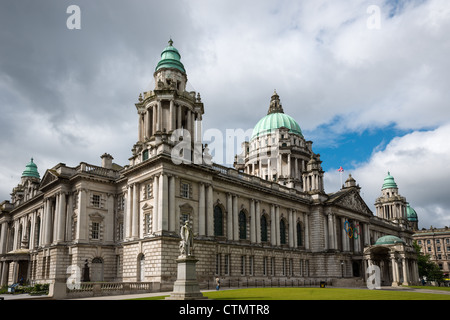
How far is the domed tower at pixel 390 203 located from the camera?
104 meters

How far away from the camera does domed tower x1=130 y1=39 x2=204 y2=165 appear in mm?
47250

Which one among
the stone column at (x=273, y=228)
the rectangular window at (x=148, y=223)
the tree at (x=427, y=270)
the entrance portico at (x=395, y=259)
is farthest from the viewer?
the tree at (x=427, y=270)

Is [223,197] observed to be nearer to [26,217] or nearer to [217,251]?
[217,251]

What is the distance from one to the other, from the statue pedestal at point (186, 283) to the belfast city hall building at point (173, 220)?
12653 millimetres

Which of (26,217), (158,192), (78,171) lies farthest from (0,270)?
(158,192)

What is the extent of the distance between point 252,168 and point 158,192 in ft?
156

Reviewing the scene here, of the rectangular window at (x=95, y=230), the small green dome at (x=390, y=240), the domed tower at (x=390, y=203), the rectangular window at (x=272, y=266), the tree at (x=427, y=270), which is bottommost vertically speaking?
the tree at (x=427, y=270)

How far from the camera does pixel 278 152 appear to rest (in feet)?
269

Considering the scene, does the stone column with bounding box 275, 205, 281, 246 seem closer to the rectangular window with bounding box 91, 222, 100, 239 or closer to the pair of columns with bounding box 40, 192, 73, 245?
the rectangular window with bounding box 91, 222, 100, 239

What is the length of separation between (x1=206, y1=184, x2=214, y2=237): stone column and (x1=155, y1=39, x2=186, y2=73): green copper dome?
17.2 metres

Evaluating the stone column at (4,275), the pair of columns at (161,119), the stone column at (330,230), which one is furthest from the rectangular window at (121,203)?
the stone column at (330,230)

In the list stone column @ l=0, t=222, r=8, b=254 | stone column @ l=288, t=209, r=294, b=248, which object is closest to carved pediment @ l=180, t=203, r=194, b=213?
stone column @ l=288, t=209, r=294, b=248

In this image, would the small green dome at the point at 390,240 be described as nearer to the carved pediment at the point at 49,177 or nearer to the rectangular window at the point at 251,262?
the rectangular window at the point at 251,262
